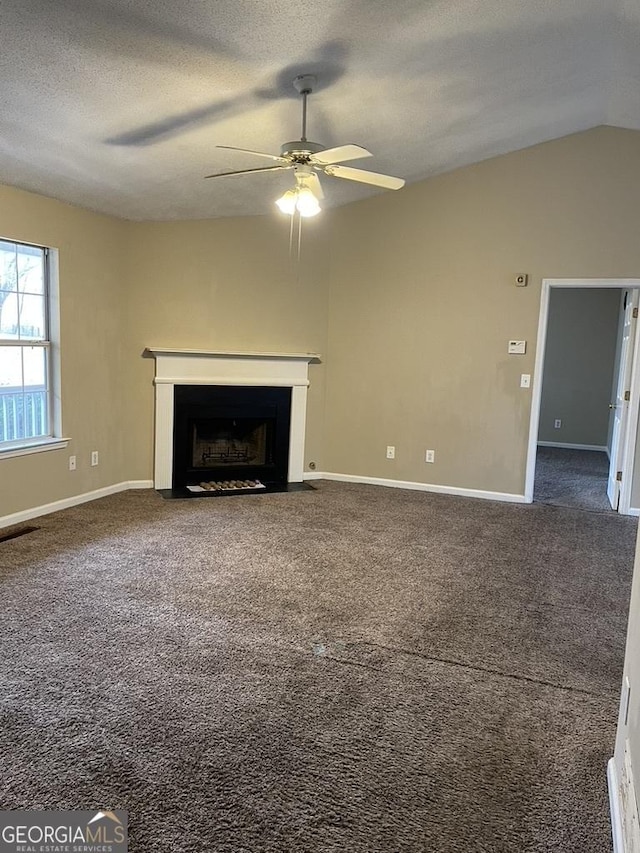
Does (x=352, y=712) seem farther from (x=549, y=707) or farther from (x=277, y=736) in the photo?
(x=549, y=707)

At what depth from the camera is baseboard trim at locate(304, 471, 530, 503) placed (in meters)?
5.43

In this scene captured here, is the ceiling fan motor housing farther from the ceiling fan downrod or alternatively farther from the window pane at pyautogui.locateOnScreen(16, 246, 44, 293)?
the window pane at pyautogui.locateOnScreen(16, 246, 44, 293)

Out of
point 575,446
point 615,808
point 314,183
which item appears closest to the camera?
point 615,808

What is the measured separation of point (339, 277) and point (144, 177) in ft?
6.86

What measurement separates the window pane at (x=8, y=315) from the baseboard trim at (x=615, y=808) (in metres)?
4.36

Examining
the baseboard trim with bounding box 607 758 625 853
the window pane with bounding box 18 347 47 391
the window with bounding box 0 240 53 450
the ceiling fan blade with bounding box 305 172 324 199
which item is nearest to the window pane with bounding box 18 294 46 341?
the window with bounding box 0 240 53 450

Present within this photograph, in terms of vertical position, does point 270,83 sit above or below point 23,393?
above

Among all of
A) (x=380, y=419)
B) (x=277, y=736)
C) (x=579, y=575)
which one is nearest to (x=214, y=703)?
(x=277, y=736)

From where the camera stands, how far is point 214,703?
2234 mm

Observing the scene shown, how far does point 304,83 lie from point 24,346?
273cm

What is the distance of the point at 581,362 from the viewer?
8328 mm

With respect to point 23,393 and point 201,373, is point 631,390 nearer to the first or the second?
point 201,373

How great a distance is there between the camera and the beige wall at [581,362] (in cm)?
816

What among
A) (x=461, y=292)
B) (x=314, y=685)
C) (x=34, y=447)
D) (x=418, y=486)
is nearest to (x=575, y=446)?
(x=418, y=486)
